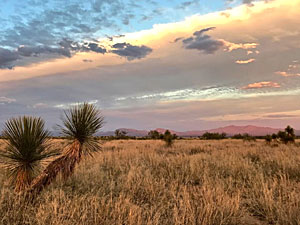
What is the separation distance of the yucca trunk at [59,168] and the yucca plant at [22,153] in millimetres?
185

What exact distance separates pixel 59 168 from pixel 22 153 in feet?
2.50

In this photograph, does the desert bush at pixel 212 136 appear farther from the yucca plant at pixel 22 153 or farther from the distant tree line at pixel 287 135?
the yucca plant at pixel 22 153

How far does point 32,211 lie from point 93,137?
180 cm

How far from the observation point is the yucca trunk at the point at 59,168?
16.8ft

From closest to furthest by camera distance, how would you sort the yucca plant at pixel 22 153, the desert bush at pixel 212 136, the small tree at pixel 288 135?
the yucca plant at pixel 22 153
the small tree at pixel 288 135
the desert bush at pixel 212 136

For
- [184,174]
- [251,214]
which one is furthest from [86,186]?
[251,214]

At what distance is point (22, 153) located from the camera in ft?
16.4

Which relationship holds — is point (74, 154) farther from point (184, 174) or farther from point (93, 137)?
point (184, 174)

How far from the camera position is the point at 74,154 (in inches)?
206

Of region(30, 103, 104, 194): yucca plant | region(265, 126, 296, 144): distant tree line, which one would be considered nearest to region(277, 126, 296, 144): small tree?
region(265, 126, 296, 144): distant tree line

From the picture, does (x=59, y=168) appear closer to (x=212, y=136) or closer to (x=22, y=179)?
(x=22, y=179)

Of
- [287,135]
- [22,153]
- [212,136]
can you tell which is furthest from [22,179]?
[212,136]

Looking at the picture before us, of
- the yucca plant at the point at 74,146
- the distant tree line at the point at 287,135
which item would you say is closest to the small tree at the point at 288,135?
the distant tree line at the point at 287,135

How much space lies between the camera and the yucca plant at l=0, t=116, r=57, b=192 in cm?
501
